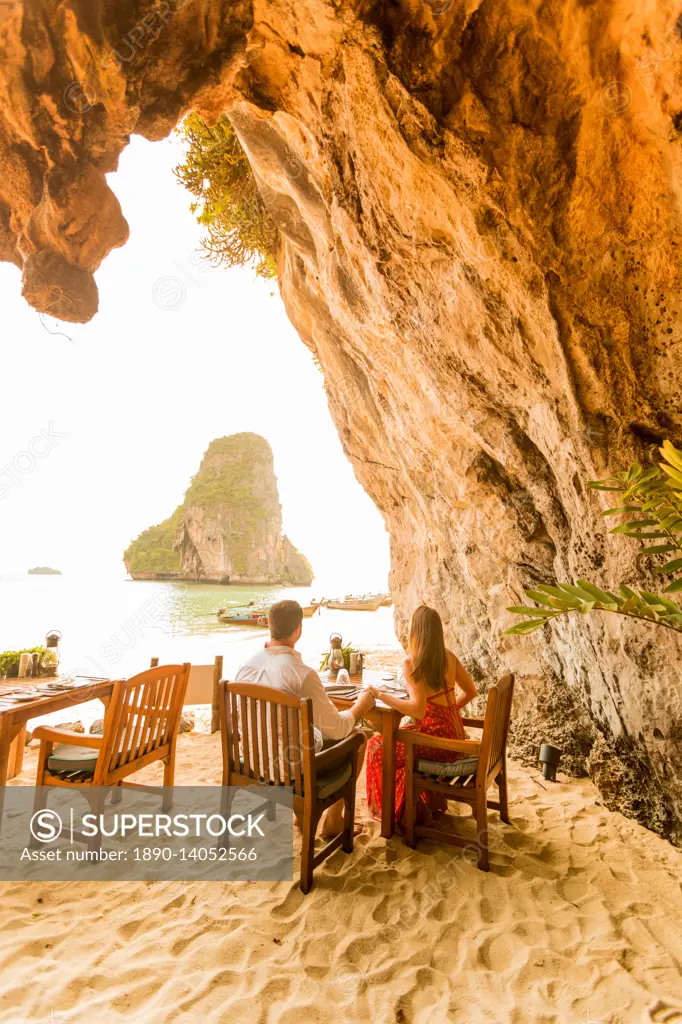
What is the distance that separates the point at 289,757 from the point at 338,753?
10.6 inches

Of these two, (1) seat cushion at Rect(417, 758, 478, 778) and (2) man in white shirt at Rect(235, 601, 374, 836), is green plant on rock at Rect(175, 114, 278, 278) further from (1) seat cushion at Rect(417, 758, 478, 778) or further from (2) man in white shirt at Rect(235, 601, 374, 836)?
(1) seat cushion at Rect(417, 758, 478, 778)

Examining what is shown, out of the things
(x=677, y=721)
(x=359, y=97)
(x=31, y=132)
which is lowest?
(x=677, y=721)

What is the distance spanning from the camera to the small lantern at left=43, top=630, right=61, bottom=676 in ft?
14.3

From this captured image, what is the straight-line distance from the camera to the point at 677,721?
110 inches

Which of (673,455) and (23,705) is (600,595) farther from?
(23,705)

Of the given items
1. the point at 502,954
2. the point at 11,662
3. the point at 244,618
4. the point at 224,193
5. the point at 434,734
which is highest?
the point at 224,193

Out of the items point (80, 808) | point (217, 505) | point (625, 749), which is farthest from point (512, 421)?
point (217, 505)

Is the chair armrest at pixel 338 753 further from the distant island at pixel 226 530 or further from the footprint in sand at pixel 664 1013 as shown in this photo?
the distant island at pixel 226 530

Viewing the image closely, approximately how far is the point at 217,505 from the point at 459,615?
51662 millimetres

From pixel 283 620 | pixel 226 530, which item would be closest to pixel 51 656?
pixel 283 620

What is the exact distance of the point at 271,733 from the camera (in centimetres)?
244

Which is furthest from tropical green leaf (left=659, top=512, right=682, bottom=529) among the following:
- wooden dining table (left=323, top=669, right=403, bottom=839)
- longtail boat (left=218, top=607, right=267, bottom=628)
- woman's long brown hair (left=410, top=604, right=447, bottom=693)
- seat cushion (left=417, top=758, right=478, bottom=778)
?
longtail boat (left=218, top=607, right=267, bottom=628)

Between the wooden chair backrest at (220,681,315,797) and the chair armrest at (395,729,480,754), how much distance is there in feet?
2.22

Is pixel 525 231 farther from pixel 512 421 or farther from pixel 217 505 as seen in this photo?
pixel 217 505
